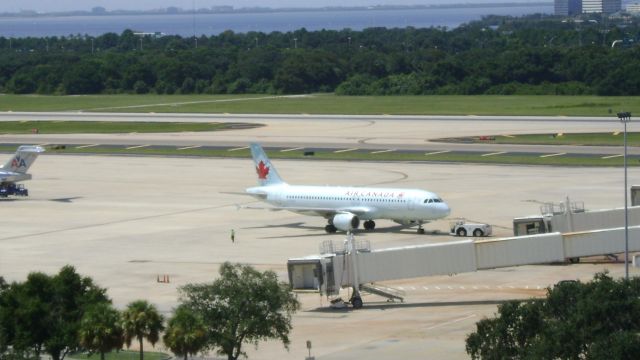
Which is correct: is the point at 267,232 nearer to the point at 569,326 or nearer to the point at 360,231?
the point at 360,231

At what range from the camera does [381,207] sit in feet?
326

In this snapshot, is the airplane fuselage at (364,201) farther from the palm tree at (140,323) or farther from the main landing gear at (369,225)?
the palm tree at (140,323)

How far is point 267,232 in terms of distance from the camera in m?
101

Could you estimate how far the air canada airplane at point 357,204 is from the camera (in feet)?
322

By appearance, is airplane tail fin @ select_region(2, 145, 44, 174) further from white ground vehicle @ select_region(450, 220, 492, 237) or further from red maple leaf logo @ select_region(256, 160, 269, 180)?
white ground vehicle @ select_region(450, 220, 492, 237)

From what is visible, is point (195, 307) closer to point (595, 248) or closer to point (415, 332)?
point (415, 332)

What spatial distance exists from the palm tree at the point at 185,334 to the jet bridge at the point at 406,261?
19.3 m

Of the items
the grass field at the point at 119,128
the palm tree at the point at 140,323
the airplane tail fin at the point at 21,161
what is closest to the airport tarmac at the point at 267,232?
the airplane tail fin at the point at 21,161

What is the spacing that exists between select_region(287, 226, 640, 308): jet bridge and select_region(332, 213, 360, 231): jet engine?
1007 inches

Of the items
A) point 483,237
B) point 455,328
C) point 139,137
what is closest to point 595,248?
point 455,328

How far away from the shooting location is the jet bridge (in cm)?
7150

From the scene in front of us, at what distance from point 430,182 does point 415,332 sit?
63674 millimetres

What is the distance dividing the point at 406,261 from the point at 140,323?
22893mm

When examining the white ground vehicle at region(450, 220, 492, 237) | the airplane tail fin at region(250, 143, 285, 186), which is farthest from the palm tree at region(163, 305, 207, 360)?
the airplane tail fin at region(250, 143, 285, 186)
